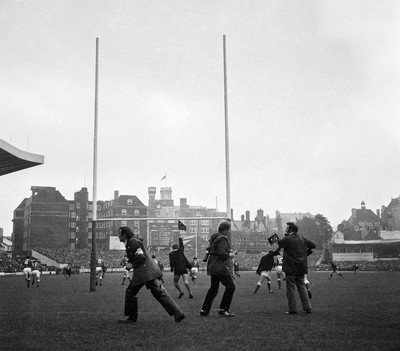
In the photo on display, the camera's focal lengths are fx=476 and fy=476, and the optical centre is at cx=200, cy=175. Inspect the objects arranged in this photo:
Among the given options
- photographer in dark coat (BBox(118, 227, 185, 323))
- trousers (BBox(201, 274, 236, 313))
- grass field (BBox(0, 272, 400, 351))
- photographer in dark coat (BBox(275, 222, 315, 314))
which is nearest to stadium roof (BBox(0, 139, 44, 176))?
grass field (BBox(0, 272, 400, 351))

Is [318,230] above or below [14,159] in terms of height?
below

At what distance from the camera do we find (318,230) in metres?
108

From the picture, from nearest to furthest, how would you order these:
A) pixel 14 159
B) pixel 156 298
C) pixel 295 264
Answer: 1. pixel 156 298
2. pixel 295 264
3. pixel 14 159

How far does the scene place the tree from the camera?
10686 centimetres

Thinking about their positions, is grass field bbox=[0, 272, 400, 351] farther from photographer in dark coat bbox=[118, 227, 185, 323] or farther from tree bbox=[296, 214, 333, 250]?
tree bbox=[296, 214, 333, 250]

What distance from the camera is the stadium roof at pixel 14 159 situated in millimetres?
21527

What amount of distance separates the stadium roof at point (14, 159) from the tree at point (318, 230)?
3465 inches

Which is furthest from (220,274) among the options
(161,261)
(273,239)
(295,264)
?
(161,261)

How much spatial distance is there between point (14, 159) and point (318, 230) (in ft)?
303

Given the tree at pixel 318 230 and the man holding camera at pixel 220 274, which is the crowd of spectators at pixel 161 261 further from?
the man holding camera at pixel 220 274

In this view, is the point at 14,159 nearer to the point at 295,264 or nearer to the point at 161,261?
the point at 295,264

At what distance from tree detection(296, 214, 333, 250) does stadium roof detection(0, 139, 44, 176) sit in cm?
8801

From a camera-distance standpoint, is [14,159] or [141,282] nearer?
[141,282]

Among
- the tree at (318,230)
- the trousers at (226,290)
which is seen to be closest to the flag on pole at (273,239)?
the trousers at (226,290)
